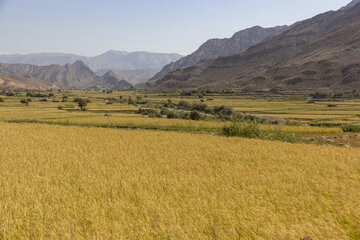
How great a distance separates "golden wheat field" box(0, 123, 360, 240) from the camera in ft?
25.8

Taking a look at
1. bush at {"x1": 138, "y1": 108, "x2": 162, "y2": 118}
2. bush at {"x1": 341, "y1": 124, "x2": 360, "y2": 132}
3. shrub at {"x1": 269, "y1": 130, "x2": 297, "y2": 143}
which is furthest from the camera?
bush at {"x1": 138, "y1": 108, "x2": 162, "y2": 118}

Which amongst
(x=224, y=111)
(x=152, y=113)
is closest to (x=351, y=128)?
(x=224, y=111)

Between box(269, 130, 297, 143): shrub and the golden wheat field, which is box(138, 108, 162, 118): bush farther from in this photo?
the golden wheat field

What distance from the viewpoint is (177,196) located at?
10609 mm

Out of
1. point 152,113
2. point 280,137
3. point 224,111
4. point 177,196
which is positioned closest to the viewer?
point 177,196

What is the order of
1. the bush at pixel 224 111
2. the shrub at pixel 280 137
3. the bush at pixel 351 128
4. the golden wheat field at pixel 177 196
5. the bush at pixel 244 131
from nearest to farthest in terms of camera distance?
the golden wheat field at pixel 177 196 < the shrub at pixel 280 137 < the bush at pixel 244 131 < the bush at pixel 351 128 < the bush at pixel 224 111

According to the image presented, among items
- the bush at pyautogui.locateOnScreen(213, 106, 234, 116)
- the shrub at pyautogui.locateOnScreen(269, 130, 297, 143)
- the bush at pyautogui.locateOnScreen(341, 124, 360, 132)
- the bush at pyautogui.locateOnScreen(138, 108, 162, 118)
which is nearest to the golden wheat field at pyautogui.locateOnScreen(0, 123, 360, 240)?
the shrub at pyautogui.locateOnScreen(269, 130, 297, 143)

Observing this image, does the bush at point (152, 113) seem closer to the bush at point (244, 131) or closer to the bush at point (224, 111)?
the bush at point (224, 111)

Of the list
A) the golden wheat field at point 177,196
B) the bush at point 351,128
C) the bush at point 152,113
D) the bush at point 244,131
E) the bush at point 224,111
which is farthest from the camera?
the bush at point 224,111

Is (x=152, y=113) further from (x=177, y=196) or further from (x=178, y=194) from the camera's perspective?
(x=177, y=196)

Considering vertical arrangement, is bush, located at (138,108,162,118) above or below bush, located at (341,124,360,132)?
below

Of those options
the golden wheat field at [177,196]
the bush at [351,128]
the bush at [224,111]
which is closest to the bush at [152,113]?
the bush at [224,111]

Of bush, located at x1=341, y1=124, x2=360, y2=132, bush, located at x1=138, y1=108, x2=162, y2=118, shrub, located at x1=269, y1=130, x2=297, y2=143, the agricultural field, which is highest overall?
the agricultural field

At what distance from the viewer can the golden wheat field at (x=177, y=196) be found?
7863mm
